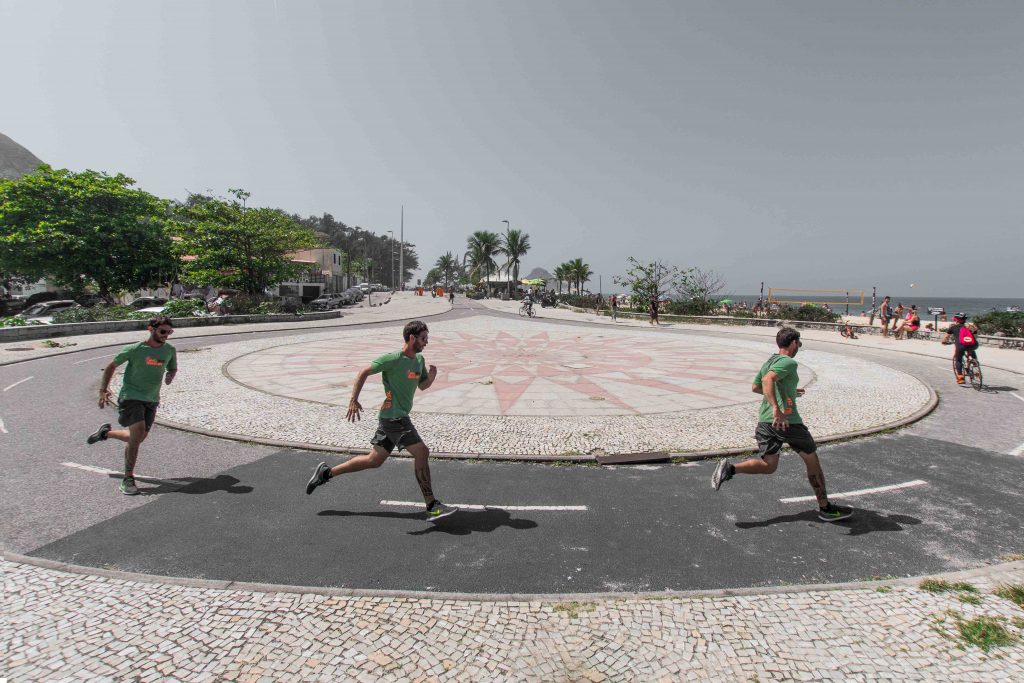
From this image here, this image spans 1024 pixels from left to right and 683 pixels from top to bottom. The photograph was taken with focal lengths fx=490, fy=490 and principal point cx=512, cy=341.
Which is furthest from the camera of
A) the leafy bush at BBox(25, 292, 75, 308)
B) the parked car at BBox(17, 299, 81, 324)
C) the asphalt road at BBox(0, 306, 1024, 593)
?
the leafy bush at BBox(25, 292, 75, 308)

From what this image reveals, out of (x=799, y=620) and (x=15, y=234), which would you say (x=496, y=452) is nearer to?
(x=799, y=620)

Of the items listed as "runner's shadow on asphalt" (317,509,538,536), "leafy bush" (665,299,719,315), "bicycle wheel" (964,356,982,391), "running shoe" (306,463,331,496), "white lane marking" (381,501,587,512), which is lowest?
"runner's shadow on asphalt" (317,509,538,536)

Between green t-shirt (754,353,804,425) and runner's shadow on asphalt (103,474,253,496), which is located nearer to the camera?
green t-shirt (754,353,804,425)

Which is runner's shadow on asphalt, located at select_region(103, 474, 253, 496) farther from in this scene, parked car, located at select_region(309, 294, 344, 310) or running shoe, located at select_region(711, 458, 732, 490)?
parked car, located at select_region(309, 294, 344, 310)

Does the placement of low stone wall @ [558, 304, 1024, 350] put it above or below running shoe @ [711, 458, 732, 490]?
above

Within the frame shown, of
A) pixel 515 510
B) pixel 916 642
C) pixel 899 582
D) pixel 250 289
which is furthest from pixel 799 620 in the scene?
pixel 250 289

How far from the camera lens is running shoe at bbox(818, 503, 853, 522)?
5.21 metres

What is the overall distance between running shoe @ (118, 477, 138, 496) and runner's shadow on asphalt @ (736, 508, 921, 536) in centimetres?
684

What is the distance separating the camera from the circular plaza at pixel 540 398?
7.99 m

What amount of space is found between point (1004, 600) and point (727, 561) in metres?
1.99

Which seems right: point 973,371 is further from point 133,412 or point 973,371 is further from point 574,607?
point 133,412

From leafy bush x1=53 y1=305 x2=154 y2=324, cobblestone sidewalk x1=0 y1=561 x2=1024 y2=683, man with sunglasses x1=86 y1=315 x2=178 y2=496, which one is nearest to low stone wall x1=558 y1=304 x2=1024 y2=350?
cobblestone sidewalk x1=0 y1=561 x2=1024 y2=683

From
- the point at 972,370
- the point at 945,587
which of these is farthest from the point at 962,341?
the point at 945,587

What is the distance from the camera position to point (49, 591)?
3824 millimetres
